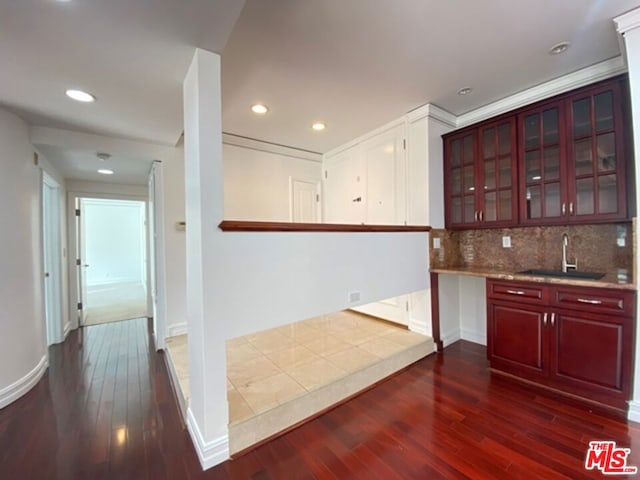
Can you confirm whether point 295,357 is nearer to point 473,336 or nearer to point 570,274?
point 473,336

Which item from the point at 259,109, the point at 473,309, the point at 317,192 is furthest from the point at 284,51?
the point at 473,309

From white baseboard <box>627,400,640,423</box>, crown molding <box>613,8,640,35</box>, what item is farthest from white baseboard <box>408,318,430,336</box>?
crown molding <box>613,8,640,35</box>

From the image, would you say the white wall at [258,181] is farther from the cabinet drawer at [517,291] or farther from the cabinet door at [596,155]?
the cabinet door at [596,155]

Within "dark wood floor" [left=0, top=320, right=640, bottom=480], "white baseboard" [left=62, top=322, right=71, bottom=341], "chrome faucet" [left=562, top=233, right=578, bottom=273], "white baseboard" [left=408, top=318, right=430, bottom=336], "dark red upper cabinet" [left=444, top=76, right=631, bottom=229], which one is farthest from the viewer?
"white baseboard" [left=62, top=322, right=71, bottom=341]

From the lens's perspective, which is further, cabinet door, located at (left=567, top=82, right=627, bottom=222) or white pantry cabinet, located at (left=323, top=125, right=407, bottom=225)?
white pantry cabinet, located at (left=323, top=125, right=407, bottom=225)

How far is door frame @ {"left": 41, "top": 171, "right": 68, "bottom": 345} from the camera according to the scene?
3.50m

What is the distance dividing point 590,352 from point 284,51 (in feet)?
10.4

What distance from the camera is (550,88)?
2.55 metres

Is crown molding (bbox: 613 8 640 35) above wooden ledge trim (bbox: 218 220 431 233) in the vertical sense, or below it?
above

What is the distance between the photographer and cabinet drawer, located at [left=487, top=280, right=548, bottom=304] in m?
2.27

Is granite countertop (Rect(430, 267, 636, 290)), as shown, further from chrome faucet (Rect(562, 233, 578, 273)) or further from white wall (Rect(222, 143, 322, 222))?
→ white wall (Rect(222, 143, 322, 222))

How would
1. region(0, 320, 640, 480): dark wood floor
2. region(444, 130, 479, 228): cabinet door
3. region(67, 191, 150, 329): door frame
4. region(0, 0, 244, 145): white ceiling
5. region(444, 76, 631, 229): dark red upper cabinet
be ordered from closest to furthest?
region(0, 0, 244, 145): white ceiling
region(0, 320, 640, 480): dark wood floor
region(444, 76, 631, 229): dark red upper cabinet
region(444, 130, 479, 228): cabinet door
region(67, 191, 150, 329): door frame

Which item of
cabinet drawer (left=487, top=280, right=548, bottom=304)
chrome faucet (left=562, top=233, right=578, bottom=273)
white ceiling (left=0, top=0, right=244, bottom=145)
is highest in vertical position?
white ceiling (left=0, top=0, right=244, bottom=145)

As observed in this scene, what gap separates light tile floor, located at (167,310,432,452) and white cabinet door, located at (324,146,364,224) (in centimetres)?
156
